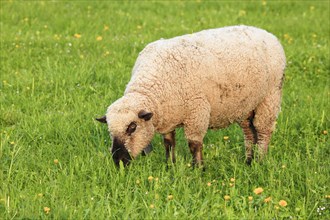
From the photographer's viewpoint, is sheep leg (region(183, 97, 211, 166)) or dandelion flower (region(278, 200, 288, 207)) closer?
dandelion flower (region(278, 200, 288, 207))

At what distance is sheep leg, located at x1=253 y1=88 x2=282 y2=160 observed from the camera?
659 centimetres

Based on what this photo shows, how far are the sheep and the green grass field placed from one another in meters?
0.33

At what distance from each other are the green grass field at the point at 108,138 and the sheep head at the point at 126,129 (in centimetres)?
14

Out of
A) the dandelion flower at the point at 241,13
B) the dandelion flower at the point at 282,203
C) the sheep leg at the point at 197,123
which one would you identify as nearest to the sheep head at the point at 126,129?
the sheep leg at the point at 197,123

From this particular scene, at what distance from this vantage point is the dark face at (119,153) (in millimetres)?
5406

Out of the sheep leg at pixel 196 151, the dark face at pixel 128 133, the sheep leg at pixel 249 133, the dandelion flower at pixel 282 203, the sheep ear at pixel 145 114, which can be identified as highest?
the sheep ear at pixel 145 114

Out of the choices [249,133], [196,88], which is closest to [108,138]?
[196,88]

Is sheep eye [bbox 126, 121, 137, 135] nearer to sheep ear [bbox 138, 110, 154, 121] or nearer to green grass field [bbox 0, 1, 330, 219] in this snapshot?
sheep ear [bbox 138, 110, 154, 121]

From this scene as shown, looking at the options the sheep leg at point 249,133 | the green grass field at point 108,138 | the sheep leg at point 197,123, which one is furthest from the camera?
the sheep leg at point 249,133

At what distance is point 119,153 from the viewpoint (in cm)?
544

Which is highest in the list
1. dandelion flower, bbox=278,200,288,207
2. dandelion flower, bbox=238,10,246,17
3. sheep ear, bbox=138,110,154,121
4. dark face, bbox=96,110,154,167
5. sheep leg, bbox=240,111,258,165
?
sheep ear, bbox=138,110,154,121

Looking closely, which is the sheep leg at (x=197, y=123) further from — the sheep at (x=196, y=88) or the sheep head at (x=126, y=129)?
the sheep head at (x=126, y=129)

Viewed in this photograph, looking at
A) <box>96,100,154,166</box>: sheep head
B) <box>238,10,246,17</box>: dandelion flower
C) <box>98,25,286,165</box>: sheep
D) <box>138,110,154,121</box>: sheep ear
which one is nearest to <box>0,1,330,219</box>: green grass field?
<box>238,10,246,17</box>: dandelion flower

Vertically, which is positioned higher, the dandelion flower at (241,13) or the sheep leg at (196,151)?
the sheep leg at (196,151)
